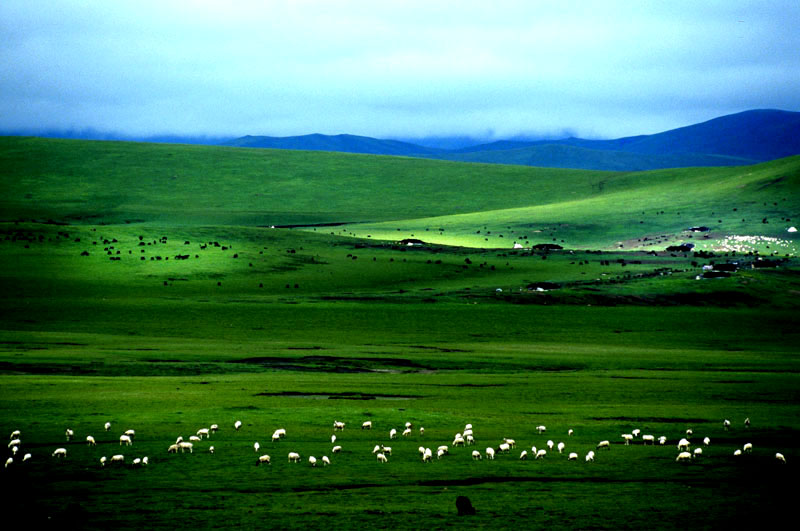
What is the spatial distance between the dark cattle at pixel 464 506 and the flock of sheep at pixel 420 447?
5329mm

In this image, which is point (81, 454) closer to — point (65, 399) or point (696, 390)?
point (65, 399)

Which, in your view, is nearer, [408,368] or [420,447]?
[420,447]

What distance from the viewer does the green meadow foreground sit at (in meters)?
22.9

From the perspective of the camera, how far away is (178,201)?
7047 inches

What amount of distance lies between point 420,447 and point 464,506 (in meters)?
6.70

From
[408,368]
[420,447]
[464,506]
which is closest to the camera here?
[464,506]

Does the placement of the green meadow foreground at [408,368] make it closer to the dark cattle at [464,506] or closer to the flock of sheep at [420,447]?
the flock of sheep at [420,447]

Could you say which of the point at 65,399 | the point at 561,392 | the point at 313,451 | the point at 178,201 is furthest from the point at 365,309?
the point at 178,201

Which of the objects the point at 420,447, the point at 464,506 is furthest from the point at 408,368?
the point at 464,506

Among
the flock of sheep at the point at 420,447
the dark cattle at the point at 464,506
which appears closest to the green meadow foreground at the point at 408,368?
the flock of sheep at the point at 420,447

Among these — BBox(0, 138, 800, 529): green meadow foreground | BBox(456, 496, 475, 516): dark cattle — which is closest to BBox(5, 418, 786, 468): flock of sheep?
BBox(0, 138, 800, 529): green meadow foreground

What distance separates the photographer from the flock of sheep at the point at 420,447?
25953 millimetres

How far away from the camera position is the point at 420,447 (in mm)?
27906

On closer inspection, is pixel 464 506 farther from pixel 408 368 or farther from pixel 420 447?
pixel 408 368
